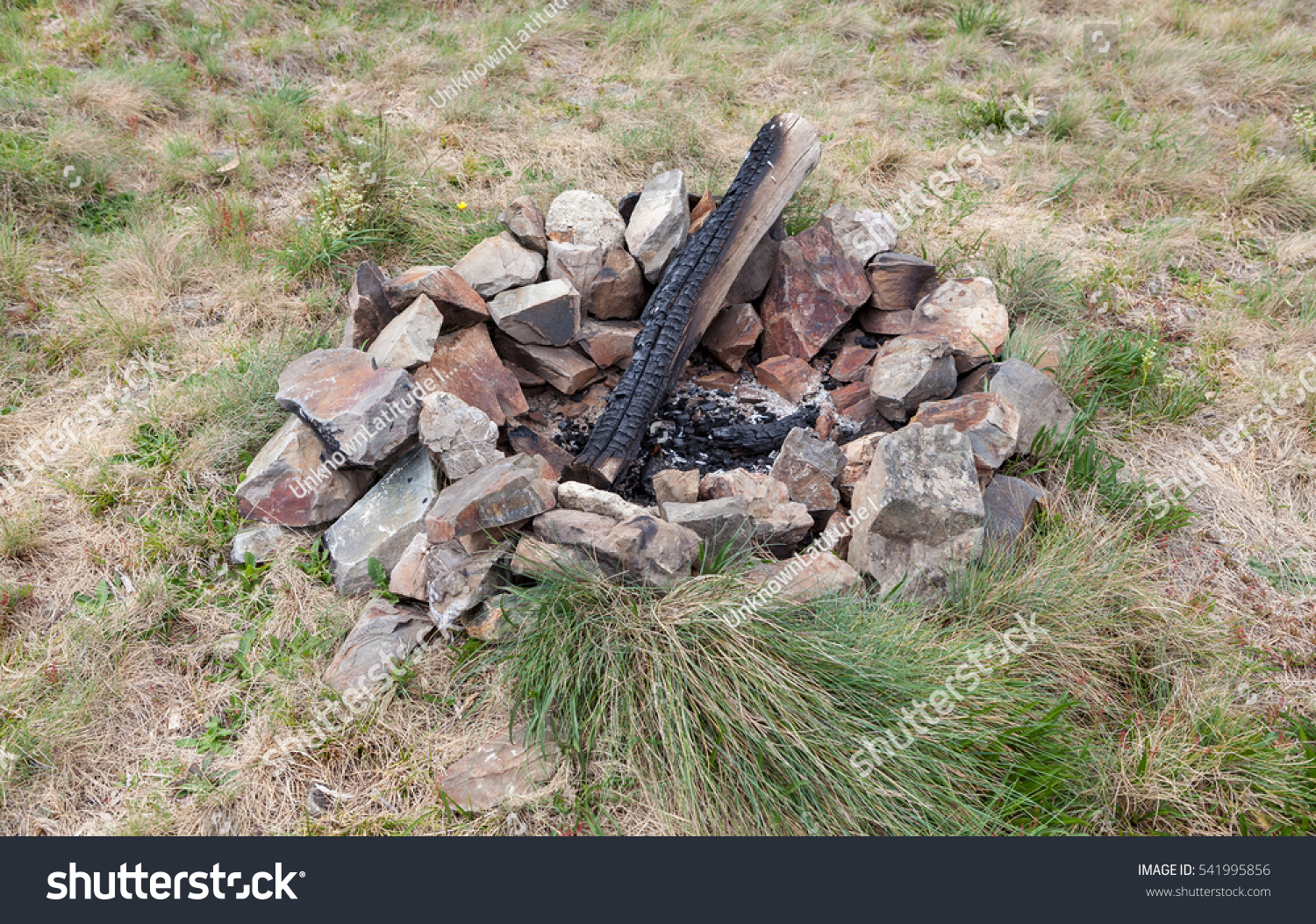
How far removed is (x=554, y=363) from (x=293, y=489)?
46.7 inches

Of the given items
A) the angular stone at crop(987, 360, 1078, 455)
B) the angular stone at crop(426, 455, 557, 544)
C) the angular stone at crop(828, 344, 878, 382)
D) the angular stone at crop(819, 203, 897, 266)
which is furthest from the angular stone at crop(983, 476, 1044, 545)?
the angular stone at crop(426, 455, 557, 544)

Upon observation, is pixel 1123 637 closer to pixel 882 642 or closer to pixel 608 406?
pixel 882 642

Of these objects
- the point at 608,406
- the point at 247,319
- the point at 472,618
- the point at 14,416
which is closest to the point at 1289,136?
the point at 608,406

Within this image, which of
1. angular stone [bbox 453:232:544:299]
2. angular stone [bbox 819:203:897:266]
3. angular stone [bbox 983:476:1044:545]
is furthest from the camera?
angular stone [bbox 819:203:897:266]

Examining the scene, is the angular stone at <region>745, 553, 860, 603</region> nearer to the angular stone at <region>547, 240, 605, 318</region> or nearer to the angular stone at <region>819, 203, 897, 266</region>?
the angular stone at <region>547, 240, 605, 318</region>

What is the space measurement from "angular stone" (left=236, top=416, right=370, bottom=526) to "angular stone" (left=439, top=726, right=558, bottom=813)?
1.17 m

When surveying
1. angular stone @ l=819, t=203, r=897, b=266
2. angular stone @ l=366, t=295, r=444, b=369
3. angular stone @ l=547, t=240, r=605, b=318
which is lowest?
angular stone @ l=366, t=295, r=444, b=369

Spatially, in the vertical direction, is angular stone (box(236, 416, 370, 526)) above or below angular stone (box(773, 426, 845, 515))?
below

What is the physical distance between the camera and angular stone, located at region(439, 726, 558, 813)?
7.13 feet

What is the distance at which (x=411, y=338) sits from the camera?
10.3 feet

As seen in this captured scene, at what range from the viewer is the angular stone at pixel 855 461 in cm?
304

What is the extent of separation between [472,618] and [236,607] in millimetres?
872

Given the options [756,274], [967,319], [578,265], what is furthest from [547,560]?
[967,319]

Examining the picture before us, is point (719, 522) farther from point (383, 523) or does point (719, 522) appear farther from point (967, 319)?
point (967, 319)
